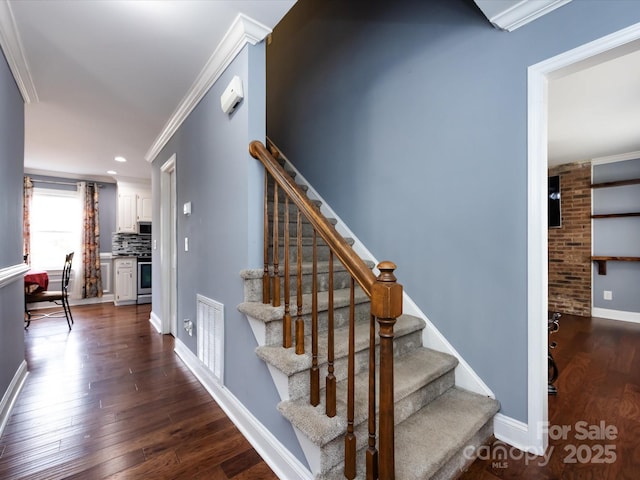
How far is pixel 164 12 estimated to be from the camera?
158 cm

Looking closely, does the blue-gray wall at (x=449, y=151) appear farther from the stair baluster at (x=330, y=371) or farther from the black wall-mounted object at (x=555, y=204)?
the black wall-mounted object at (x=555, y=204)

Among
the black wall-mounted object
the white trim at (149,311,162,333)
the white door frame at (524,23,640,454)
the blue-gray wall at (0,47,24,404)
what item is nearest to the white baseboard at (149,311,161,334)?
the white trim at (149,311,162,333)

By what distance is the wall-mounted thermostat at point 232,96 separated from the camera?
5.59 ft

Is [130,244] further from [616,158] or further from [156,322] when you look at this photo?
[616,158]

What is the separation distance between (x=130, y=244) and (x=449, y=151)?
19.5 ft

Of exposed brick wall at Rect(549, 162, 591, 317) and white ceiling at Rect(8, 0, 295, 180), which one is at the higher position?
white ceiling at Rect(8, 0, 295, 180)

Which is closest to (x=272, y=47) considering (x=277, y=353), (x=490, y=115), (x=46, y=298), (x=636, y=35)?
(x=490, y=115)

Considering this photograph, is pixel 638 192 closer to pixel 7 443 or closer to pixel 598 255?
pixel 598 255

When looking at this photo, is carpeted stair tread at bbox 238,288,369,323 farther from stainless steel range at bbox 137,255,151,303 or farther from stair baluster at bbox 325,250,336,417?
stainless steel range at bbox 137,255,151,303

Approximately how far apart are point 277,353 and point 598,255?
5.29 m

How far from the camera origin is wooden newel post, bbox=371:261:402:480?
92cm

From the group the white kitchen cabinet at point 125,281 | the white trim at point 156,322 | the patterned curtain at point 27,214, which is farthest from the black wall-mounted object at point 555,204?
the patterned curtain at point 27,214

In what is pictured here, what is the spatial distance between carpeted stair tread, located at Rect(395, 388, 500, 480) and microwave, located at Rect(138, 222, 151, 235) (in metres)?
5.91

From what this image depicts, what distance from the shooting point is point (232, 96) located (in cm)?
175
